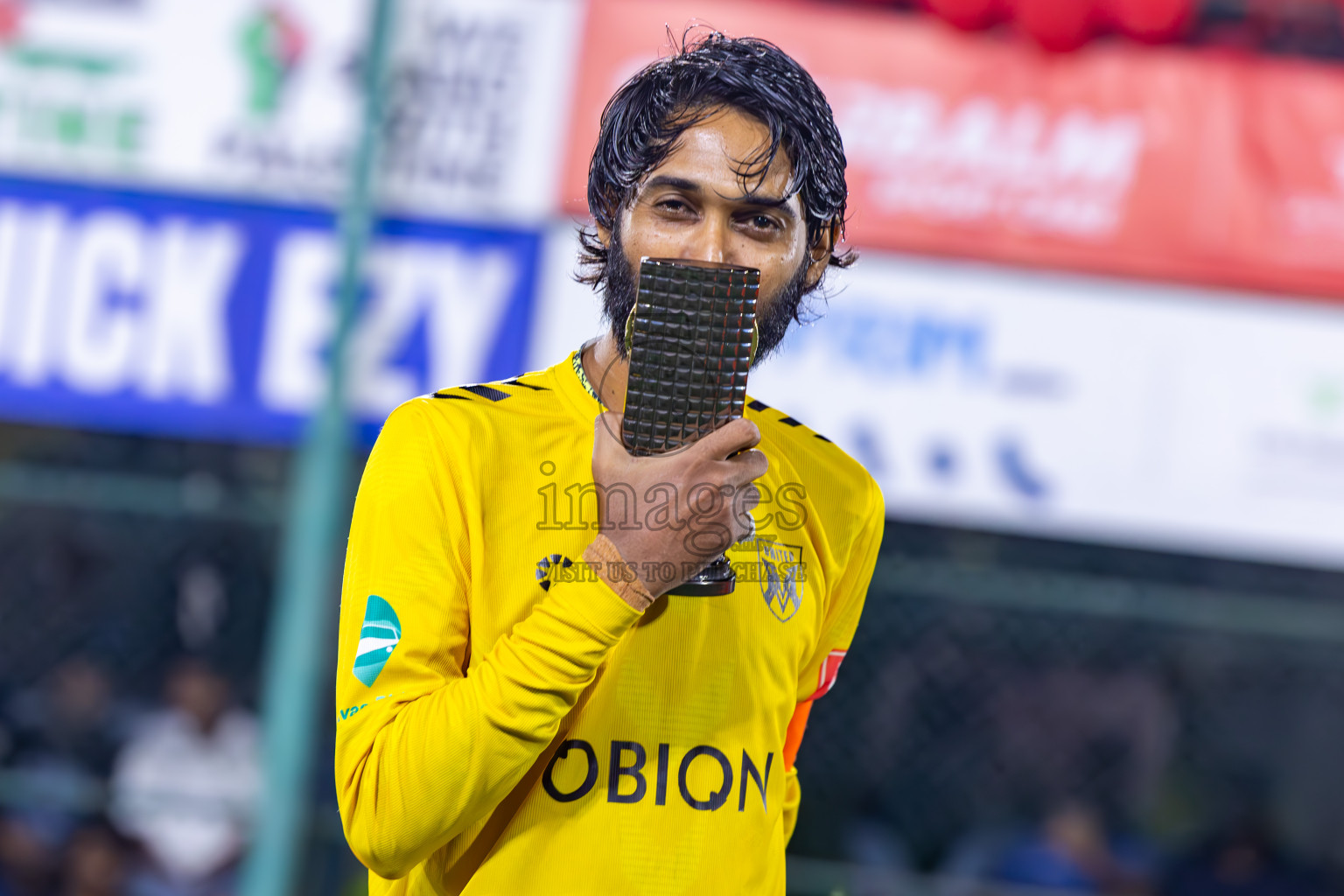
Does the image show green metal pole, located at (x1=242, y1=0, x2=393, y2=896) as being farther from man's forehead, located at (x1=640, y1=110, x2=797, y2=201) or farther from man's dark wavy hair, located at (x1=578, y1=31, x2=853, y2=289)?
man's forehead, located at (x1=640, y1=110, x2=797, y2=201)

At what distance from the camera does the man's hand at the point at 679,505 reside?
3.64 ft

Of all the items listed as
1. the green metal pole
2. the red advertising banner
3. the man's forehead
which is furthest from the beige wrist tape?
the red advertising banner

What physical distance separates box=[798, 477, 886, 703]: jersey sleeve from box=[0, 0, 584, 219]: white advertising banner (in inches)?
116

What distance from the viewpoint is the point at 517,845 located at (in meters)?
1.24

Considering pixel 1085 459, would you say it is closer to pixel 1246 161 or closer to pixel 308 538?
pixel 1246 161

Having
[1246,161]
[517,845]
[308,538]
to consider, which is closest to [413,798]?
[517,845]

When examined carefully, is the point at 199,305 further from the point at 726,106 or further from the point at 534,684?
the point at 534,684

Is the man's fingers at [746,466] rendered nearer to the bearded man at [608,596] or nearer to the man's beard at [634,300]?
the bearded man at [608,596]

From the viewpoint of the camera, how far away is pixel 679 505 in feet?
3.63

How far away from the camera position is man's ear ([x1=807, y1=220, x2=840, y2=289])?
1475 millimetres

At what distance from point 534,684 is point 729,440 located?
263 millimetres

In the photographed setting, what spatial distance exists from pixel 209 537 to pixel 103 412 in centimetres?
77

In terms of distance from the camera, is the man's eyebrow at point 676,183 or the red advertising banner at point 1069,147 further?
the red advertising banner at point 1069,147

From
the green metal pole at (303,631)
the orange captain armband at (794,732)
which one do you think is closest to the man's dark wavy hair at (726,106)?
the orange captain armband at (794,732)
